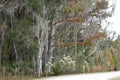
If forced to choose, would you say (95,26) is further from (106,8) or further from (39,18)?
(39,18)

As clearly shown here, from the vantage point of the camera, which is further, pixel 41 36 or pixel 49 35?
pixel 49 35

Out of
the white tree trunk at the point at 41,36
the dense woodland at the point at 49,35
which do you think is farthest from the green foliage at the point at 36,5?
the white tree trunk at the point at 41,36

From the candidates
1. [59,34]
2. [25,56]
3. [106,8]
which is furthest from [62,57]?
[106,8]

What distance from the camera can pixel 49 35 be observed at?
1294 inches

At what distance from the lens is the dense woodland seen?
2845cm

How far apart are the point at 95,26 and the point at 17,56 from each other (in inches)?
513

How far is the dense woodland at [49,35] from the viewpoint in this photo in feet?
93.4

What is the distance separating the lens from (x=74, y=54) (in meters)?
37.6

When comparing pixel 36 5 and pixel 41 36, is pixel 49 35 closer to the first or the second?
pixel 41 36

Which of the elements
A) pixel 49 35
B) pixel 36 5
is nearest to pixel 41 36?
pixel 49 35

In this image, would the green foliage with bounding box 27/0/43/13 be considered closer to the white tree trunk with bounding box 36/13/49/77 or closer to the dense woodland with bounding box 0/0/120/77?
the dense woodland with bounding box 0/0/120/77

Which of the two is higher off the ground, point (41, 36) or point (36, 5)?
point (36, 5)

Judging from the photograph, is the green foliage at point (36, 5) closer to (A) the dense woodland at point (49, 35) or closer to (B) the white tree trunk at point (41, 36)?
(A) the dense woodland at point (49, 35)

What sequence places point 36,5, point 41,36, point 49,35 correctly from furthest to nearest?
point 49,35, point 41,36, point 36,5
